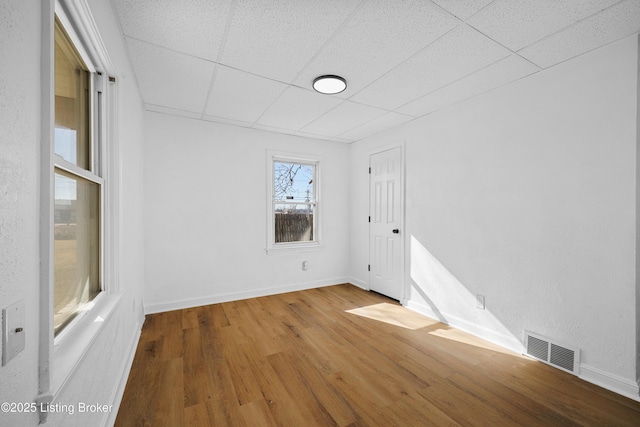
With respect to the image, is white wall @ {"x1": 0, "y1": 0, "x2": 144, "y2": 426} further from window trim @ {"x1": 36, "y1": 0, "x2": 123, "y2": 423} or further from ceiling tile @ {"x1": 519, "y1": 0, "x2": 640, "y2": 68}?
ceiling tile @ {"x1": 519, "y1": 0, "x2": 640, "y2": 68}

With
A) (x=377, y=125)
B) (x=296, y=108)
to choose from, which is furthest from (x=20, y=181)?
(x=377, y=125)

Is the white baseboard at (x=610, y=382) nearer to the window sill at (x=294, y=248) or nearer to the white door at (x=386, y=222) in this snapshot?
the white door at (x=386, y=222)

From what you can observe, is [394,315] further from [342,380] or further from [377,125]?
[377,125]

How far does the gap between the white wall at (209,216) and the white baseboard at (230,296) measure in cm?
1

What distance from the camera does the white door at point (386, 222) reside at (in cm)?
385

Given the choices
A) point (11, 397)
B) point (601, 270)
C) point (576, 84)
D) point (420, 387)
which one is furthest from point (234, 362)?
point (576, 84)

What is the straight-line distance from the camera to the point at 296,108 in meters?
3.19

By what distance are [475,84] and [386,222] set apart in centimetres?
209

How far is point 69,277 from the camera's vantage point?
121 cm

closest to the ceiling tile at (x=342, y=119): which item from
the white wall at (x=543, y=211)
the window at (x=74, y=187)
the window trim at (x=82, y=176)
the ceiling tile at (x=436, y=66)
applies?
→ the ceiling tile at (x=436, y=66)

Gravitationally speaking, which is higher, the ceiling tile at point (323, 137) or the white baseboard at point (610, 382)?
the ceiling tile at point (323, 137)

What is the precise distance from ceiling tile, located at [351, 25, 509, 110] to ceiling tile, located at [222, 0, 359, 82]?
77 centimetres

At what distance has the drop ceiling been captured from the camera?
5.43ft

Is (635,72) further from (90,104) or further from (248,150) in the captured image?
(248,150)
